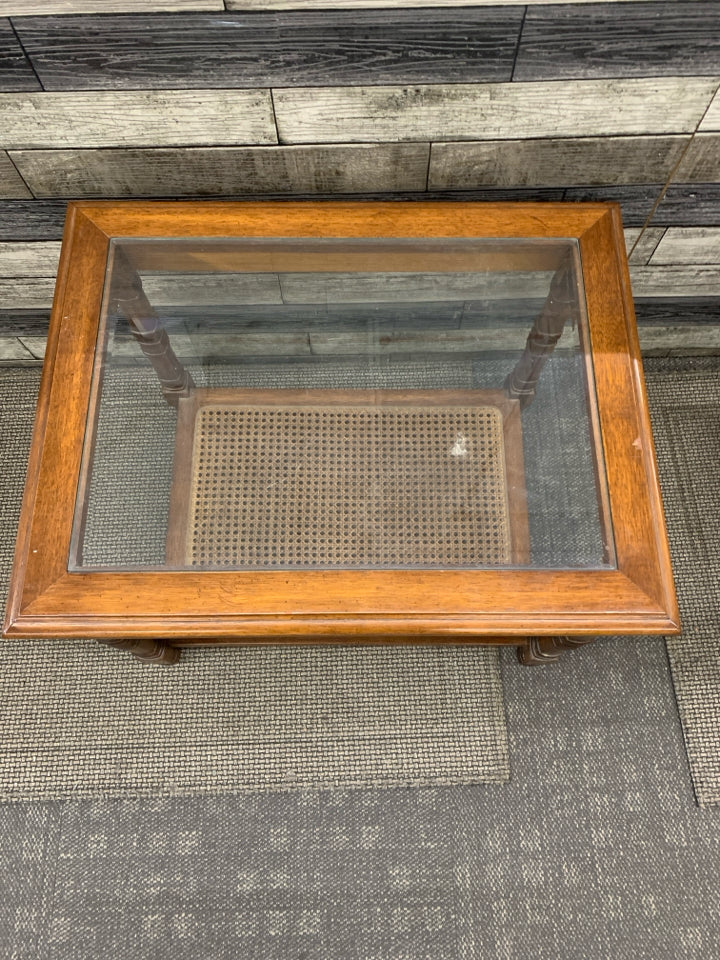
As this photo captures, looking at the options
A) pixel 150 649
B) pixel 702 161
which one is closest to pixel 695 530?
pixel 702 161

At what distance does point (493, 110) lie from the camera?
2.56 ft

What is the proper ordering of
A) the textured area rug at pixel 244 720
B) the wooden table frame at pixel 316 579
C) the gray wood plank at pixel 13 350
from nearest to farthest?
1. the wooden table frame at pixel 316 579
2. the textured area rug at pixel 244 720
3. the gray wood plank at pixel 13 350

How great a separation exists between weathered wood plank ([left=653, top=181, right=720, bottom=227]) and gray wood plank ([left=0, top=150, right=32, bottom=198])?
89 cm

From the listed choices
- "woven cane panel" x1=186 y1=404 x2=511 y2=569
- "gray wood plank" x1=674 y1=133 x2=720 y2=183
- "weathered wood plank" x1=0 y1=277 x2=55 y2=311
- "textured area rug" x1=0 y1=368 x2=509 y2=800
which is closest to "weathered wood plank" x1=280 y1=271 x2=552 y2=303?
"woven cane panel" x1=186 y1=404 x2=511 y2=569

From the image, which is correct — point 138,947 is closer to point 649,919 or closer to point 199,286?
point 649,919

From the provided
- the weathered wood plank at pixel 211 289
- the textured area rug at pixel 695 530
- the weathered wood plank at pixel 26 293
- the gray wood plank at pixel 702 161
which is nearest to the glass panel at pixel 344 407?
the weathered wood plank at pixel 211 289

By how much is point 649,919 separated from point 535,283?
38.5 inches

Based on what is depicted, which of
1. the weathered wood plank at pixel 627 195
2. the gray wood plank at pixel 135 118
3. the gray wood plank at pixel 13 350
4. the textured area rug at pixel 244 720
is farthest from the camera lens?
the gray wood plank at pixel 13 350

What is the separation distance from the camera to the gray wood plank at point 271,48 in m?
0.68

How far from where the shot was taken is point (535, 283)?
810mm

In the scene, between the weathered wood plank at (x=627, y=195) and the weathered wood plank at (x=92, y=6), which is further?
the weathered wood plank at (x=627, y=195)

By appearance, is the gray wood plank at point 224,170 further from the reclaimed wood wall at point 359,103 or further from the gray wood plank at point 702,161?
the gray wood plank at point 702,161

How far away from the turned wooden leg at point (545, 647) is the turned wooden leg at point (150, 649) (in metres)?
0.55

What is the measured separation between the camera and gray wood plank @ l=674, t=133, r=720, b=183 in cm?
82
